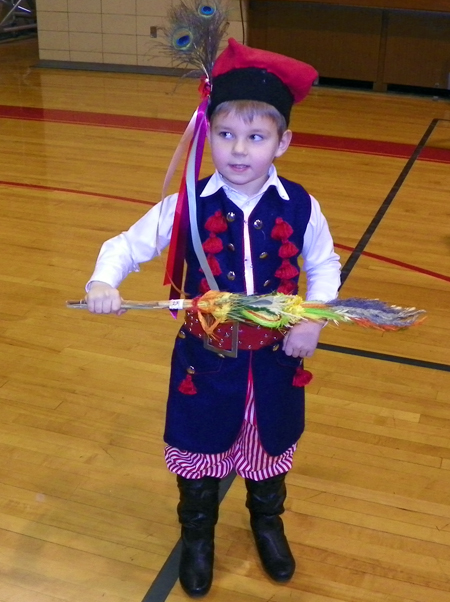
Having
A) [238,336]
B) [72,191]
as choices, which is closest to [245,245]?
[238,336]

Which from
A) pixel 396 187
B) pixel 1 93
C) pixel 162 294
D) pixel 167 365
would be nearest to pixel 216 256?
pixel 167 365

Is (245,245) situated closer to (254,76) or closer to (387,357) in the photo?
(254,76)

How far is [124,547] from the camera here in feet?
5.42

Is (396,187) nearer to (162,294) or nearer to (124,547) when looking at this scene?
(162,294)

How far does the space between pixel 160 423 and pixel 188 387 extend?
26.3 inches

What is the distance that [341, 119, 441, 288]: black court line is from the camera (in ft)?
10.3

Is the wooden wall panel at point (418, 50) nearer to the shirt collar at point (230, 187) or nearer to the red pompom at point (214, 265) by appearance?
the shirt collar at point (230, 187)

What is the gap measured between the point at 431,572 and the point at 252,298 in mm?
762

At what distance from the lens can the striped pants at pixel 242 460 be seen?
1.52 meters

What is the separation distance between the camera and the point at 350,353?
2.47 metres

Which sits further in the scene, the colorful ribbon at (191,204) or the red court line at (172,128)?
the red court line at (172,128)

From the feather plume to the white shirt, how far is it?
0.21 m

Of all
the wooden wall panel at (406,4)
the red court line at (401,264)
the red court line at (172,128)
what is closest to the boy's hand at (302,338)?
the red court line at (401,264)

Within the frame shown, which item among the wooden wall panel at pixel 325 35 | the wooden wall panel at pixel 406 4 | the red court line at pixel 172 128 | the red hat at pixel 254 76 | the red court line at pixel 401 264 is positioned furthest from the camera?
the wooden wall panel at pixel 325 35
